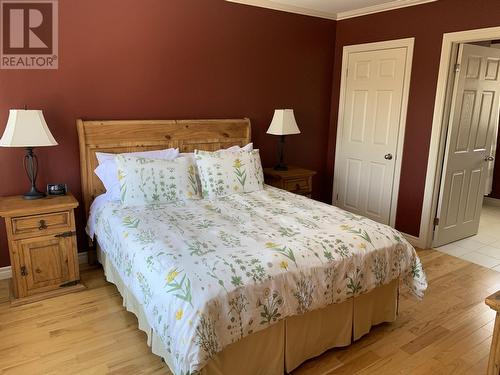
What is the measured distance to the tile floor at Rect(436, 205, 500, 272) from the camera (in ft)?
11.9

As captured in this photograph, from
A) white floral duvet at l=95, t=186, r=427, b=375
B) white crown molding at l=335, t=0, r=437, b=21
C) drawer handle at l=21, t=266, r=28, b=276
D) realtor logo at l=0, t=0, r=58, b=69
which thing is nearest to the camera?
white floral duvet at l=95, t=186, r=427, b=375

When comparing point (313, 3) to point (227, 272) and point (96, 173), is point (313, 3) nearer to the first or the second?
point (96, 173)

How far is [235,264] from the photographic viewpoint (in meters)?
1.85

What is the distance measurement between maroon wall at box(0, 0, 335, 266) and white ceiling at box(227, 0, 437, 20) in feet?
0.24

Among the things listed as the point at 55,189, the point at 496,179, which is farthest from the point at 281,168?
the point at 496,179

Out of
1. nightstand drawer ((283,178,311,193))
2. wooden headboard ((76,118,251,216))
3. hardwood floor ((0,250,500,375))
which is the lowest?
hardwood floor ((0,250,500,375))

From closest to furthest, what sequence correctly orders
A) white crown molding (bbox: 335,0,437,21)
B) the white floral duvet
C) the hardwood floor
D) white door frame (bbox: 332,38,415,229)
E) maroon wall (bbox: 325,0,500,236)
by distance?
the white floral duvet
the hardwood floor
maroon wall (bbox: 325,0,500,236)
white crown molding (bbox: 335,0,437,21)
white door frame (bbox: 332,38,415,229)

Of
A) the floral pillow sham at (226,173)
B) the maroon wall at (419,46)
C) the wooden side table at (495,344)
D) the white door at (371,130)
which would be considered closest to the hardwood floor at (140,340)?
the wooden side table at (495,344)

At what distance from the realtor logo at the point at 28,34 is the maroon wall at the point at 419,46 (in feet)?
10.1

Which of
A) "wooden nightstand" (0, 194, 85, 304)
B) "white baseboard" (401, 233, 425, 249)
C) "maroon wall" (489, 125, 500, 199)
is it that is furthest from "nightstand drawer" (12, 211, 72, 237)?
"maroon wall" (489, 125, 500, 199)

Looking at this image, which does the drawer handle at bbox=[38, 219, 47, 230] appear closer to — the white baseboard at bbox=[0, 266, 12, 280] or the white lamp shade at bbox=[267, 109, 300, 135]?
the white baseboard at bbox=[0, 266, 12, 280]

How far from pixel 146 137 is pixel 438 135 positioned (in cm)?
272

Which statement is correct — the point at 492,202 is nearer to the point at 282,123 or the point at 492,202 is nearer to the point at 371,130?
the point at 371,130

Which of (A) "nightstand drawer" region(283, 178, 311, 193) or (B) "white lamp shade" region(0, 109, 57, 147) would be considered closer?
(B) "white lamp shade" region(0, 109, 57, 147)
